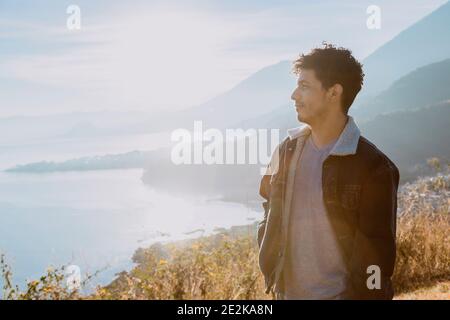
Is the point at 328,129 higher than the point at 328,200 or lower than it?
higher

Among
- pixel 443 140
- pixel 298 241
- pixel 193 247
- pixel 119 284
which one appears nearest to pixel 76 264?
pixel 119 284

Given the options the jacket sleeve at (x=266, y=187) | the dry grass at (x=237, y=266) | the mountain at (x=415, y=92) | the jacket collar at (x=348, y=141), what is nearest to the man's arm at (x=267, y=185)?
the jacket sleeve at (x=266, y=187)

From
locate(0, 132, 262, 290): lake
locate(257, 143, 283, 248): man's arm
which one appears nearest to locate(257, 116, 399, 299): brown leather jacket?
locate(257, 143, 283, 248): man's arm

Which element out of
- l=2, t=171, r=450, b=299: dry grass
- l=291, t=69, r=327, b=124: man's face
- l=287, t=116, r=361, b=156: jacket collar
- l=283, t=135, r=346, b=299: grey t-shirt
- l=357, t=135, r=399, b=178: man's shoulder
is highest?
l=291, t=69, r=327, b=124: man's face

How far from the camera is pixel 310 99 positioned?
112 inches

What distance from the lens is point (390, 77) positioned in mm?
189000

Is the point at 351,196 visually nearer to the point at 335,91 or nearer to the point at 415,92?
the point at 335,91

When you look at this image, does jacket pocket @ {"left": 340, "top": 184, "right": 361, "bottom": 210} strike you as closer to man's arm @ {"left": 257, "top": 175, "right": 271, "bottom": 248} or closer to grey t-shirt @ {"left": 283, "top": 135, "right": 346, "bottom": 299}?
grey t-shirt @ {"left": 283, "top": 135, "right": 346, "bottom": 299}

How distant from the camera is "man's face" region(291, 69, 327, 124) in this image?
2844 millimetres

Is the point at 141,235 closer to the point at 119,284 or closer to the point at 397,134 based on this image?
the point at 119,284

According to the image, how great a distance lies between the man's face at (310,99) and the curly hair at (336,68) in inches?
1.6

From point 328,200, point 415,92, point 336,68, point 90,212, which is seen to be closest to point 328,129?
point 336,68

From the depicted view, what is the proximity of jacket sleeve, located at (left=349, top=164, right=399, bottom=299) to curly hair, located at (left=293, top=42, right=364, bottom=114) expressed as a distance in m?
0.58

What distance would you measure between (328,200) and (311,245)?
0.87 ft
